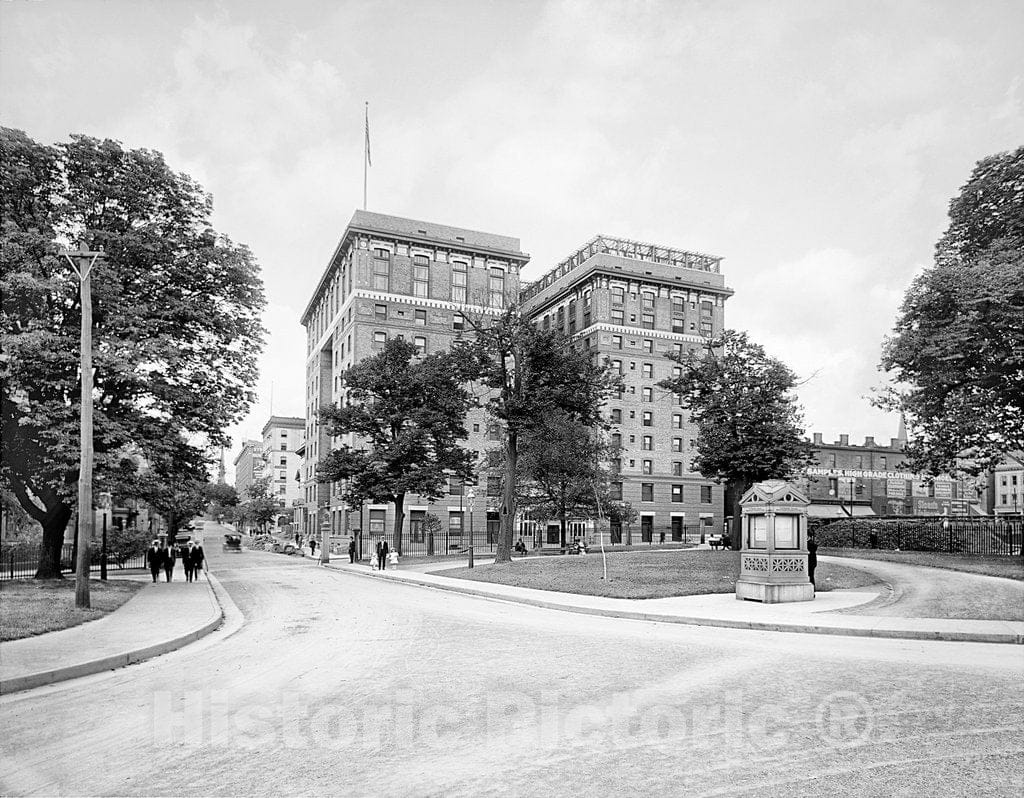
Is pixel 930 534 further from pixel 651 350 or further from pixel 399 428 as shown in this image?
pixel 651 350

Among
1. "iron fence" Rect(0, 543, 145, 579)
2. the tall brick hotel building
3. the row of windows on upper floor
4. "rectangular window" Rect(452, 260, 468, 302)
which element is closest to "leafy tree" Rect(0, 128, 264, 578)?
"iron fence" Rect(0, 543, 145, 579)

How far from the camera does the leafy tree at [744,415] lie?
3512cm

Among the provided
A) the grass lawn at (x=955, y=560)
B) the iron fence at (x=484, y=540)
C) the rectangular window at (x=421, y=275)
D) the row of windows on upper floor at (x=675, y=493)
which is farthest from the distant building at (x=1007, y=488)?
the grass lawn at (x=955, y=560)

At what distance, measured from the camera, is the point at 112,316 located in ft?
81.1

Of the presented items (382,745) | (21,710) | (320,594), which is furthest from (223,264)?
(382,745)

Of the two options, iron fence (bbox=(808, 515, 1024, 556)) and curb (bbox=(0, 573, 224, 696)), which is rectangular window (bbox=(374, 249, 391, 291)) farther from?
curb (bbox=(0, 573, 224, 696))

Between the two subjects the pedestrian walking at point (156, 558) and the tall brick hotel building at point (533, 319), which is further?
the tall brick hotel building at point (533, 319)

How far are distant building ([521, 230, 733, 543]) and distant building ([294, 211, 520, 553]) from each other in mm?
9938

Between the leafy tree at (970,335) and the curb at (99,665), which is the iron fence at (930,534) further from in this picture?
the curb at (99,665)

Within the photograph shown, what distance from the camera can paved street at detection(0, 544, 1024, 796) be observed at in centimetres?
597

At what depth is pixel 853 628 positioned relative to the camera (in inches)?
578

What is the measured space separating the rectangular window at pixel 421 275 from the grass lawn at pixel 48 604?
169 ft

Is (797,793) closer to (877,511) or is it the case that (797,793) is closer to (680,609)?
(680,609)

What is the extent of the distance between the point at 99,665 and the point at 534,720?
6.94 m
